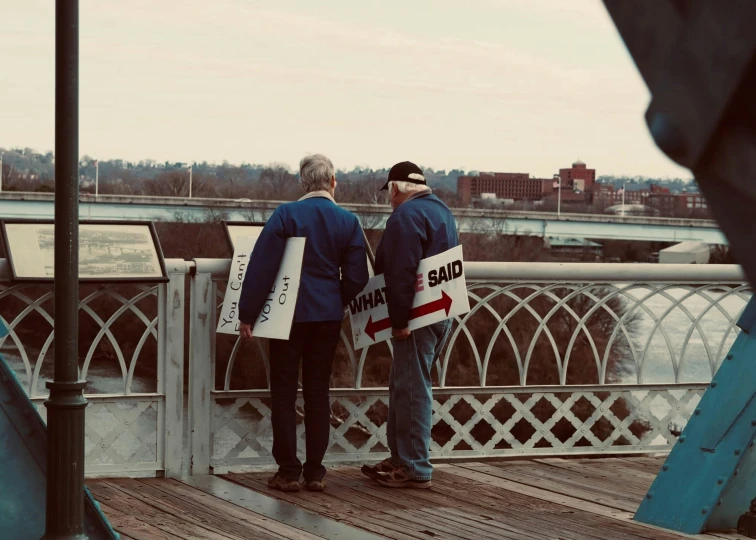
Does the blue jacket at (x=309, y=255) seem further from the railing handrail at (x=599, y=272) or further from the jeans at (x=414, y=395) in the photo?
the railing handrail at (x=599, y=272)

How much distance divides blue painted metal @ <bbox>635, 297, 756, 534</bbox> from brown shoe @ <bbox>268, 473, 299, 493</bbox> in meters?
1.89

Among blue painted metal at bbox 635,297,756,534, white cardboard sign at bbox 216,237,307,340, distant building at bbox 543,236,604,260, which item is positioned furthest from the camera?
distant building at bbox 543,236,604,260

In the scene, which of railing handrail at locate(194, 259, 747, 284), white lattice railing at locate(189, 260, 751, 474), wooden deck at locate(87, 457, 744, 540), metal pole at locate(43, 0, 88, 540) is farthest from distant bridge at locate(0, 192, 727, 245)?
metal pole at locate(43, 0, 88, 540)

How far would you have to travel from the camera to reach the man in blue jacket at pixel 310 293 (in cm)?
604

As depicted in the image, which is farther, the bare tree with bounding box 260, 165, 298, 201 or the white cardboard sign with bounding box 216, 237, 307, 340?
the bare tree with bounding box 260, 165, 298, 201

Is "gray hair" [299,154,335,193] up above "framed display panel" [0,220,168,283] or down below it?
above

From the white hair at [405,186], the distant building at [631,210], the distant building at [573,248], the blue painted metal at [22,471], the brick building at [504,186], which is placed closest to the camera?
the blue painted metal at [22,471]

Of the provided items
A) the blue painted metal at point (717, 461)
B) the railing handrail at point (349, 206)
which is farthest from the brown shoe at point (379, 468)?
the railing handrail at point (349, 206)

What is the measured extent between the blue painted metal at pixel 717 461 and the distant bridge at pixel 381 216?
44655 mm

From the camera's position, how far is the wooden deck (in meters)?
5.32

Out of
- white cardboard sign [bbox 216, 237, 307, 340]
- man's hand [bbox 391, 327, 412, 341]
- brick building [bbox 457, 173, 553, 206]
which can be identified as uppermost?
brick building [bbox 457, 173, 553, 206]

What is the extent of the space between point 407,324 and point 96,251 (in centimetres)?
189

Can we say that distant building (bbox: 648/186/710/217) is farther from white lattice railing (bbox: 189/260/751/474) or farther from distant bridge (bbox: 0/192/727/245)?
white lattice railing (bbox: 189/260/751/474)

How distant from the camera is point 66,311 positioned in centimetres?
420
